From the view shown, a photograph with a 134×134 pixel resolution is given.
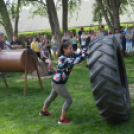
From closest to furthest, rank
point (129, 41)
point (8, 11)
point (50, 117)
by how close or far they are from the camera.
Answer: point (50, 117), point (129, 41), point (8, 11)

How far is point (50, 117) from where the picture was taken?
448 cm

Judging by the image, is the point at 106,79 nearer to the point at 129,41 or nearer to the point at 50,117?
the point at 50,117

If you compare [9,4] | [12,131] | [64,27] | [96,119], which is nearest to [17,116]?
[12,131]

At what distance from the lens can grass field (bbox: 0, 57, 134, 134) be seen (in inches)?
149

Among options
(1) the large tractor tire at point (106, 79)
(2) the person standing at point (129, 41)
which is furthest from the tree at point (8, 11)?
(1) the large tractor tire at point (106, 79)

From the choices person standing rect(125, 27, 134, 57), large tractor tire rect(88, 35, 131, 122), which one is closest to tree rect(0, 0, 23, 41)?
person standing rect(125, 27, 134, 57)

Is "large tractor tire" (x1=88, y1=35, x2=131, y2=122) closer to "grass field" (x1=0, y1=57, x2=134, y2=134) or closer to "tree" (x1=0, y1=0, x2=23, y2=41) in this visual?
"grass field" (x1=0, y1=57, x2=134, y2=134)

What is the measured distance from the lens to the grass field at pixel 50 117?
378cm

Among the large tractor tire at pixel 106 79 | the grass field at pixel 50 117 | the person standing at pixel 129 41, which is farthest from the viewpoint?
the person standing at pixel 129 41

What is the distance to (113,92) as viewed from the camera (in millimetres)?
3148

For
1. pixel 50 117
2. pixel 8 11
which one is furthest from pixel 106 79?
pixel 8 11

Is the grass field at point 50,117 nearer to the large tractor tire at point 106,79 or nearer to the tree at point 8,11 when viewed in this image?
the large tractor tire at point 106,79

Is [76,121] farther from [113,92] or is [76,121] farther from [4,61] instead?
[4,61]

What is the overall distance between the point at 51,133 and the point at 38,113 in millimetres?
1037
